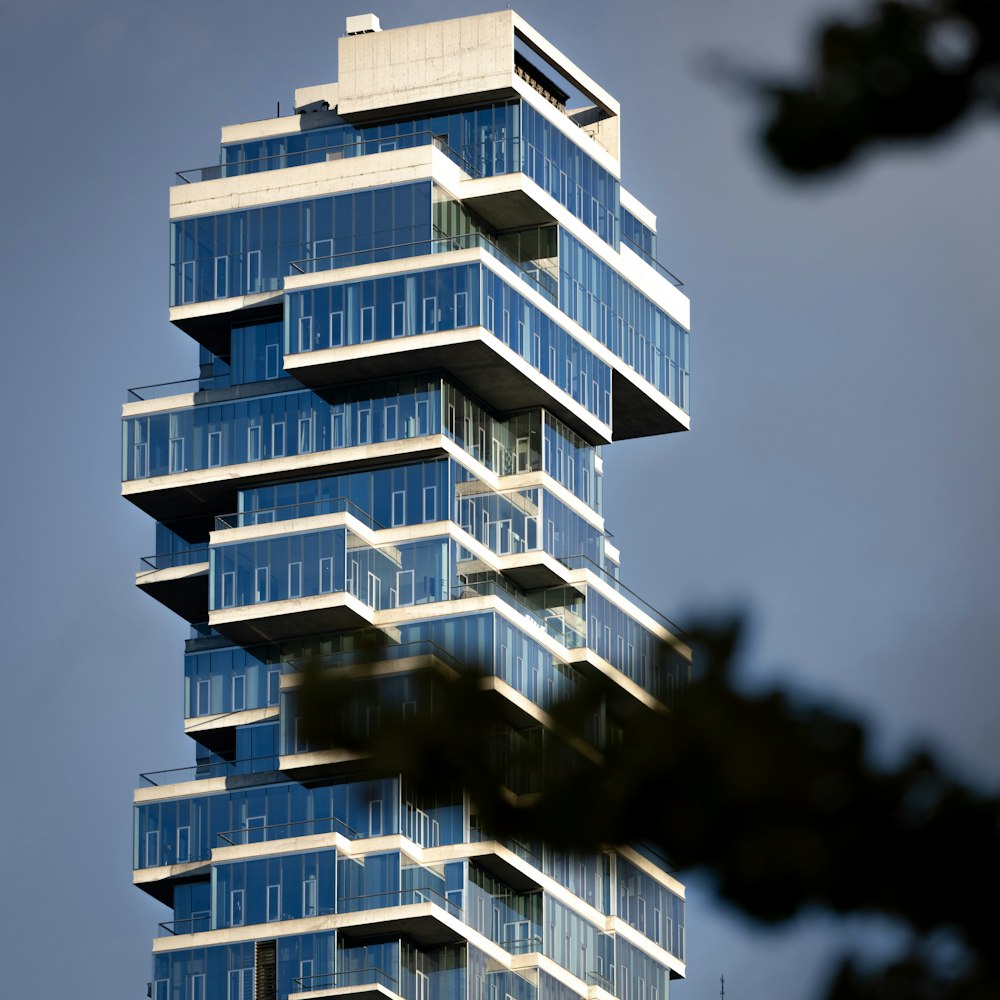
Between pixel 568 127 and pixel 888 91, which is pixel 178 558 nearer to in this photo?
pixel 568 127

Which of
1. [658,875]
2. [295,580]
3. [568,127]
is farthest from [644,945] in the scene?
[568,127]

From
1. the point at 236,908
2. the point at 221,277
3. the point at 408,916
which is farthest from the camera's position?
the point at 221,277

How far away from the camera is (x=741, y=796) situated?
19.9m

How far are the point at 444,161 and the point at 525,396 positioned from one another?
9275 millimetres

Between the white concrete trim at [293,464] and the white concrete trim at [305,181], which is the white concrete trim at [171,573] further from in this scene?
Answer: the white concrete trim at [305,181]

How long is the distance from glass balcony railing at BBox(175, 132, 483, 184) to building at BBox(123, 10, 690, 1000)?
0.13 meters

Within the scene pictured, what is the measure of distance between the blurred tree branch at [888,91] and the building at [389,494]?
85.1 m

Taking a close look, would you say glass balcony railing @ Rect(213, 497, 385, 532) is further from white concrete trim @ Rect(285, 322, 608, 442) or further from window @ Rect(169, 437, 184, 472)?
white concrete trim @ Rect(285, 322, 608, 442)

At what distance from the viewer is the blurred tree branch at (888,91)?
68.3 feet

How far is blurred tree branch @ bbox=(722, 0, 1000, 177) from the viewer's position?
2081 centimetres

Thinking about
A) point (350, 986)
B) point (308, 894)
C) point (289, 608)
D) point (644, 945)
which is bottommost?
point (350, 986)

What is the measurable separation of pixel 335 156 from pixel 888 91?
97.5 meters

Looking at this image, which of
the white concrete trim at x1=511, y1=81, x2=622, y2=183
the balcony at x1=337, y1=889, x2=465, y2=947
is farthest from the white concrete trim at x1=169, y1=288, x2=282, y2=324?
the balcony at x1=337, y1=889, x2=465, y2=947

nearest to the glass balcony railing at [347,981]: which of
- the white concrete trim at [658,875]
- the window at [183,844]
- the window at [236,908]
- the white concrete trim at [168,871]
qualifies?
the window at [236,908]
